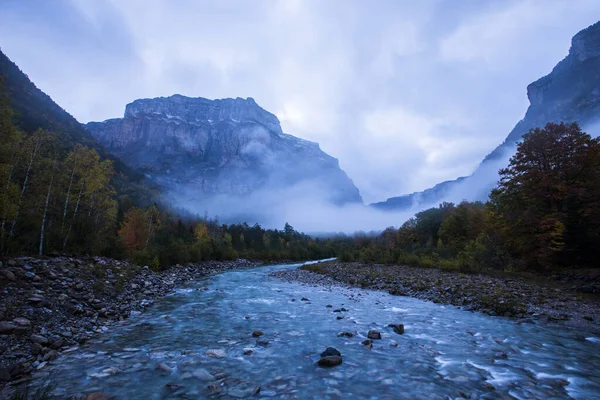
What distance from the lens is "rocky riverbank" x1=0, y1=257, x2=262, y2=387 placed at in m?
7.46

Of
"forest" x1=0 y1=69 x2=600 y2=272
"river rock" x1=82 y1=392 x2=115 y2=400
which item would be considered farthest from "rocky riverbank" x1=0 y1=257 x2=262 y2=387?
"forest" x1=0 y1=69 x2=600 y2=272

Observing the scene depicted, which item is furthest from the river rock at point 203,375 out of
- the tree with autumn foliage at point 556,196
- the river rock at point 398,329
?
the tree with autumn foliage at point 556,196

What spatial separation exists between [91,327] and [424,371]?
10709 millimetres

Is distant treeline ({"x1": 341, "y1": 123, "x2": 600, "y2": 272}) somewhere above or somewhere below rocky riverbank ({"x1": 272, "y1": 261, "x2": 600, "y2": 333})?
above

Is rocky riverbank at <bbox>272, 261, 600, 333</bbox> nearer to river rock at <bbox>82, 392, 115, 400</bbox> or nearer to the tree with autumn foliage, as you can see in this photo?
the tree with autumn foliage

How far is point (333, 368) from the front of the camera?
730 centimetres

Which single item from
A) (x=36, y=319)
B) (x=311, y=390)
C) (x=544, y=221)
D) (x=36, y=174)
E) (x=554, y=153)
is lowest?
(x=311, y=390)

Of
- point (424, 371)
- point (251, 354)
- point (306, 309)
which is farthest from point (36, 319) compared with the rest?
point (424, 371)

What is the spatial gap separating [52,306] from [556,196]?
3125 cm

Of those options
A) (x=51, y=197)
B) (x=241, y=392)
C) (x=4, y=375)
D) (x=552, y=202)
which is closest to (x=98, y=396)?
(x=4, y=375)

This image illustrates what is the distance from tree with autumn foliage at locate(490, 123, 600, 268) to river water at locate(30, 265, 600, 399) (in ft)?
48.5

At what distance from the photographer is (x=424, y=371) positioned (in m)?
7.12

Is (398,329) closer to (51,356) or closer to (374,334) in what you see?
(374,334)

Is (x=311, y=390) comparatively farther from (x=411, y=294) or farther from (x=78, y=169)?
(x=78, y=169)
